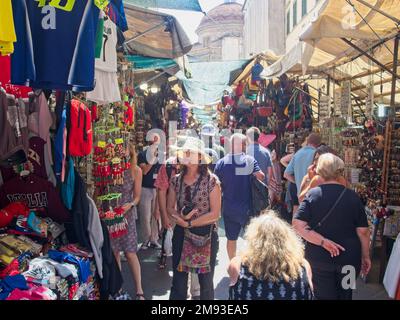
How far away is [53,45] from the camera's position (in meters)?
2.99

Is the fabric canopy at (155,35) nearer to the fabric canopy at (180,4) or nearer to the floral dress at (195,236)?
the fabric canopy at (180,4)

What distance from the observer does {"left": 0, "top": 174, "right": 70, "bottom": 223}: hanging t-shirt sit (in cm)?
368

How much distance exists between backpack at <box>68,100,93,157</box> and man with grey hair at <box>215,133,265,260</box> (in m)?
2.03

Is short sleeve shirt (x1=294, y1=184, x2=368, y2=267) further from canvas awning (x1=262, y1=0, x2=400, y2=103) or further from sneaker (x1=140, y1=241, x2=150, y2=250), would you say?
sneaker (x1=140, y1=241, x2=150, y2=250)

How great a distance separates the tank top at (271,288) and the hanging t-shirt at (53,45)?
174cm

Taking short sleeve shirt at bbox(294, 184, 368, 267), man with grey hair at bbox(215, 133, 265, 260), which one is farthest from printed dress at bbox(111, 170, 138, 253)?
short sleeve shirt at bbox(294, 184, 368, 267)

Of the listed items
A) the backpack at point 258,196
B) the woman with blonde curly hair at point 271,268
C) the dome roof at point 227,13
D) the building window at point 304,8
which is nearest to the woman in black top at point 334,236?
the woman with blonde curly hair at point 271,268

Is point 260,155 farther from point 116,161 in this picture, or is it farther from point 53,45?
point 53,45

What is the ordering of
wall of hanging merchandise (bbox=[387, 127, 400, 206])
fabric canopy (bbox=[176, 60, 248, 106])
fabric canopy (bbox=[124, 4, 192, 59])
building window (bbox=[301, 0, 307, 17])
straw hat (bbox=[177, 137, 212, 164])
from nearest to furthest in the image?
straw hat (bbox=[177, 137, 212, 164]) < wall of hanging merchandise (bbox=[387, 127, 400, 206]) < fabric canopy (bbox=[124, 4, 192, 59]) < fabric canopy (bbox=[176, 60, 248, 106]) < building window (bbox=[301, 0, 307, 17])

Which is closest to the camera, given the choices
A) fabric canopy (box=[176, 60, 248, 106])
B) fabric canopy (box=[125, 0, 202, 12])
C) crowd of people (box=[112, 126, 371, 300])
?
crowd of people (box=[112, 126, 371, 300])

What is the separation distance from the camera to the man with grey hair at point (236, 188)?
526 centimetres

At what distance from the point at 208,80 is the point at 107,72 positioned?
23.5 feet
